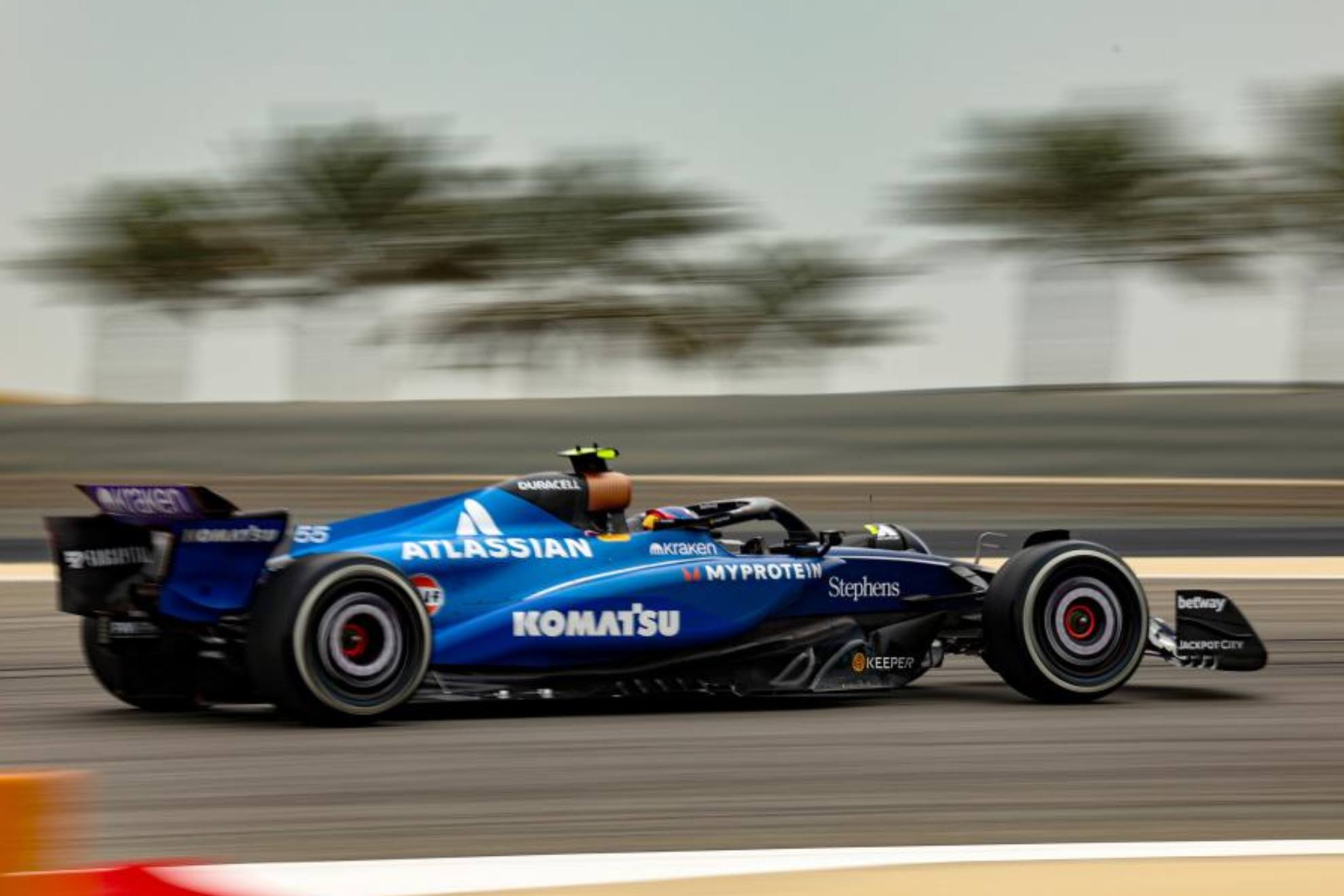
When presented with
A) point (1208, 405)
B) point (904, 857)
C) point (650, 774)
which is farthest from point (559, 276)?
point (904, 857)

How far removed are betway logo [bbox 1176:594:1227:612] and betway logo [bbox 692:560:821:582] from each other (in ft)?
5.27

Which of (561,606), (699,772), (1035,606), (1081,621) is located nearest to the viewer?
(699,772)

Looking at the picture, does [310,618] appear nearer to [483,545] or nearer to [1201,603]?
[483,545]

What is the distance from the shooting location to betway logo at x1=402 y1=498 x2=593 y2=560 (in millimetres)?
7438

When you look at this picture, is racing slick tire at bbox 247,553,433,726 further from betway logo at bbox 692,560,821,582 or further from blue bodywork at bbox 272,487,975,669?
betway logo at bbox 692,560,821,582

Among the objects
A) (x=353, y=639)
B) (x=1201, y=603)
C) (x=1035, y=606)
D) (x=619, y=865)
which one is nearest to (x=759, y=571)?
(x=1035, y=606)

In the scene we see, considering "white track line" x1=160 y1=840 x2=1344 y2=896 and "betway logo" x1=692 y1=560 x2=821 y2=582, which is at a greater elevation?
"betway logo" x1=692 y1=560 x2=821 y2=582

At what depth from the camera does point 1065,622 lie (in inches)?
319

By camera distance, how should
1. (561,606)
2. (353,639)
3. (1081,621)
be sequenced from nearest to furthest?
(353,639) < (561,606) < (1081,621)

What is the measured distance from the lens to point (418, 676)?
7152mm

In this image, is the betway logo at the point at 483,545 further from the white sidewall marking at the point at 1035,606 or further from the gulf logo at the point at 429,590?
the white sidewall marking at the point at 1035,606

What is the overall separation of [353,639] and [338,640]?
78mm

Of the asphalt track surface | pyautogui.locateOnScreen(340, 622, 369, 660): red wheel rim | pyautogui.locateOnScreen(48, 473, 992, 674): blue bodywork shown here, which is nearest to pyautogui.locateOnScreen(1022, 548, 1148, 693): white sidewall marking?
the asphalt track surface

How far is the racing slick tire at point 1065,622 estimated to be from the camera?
800 cm
